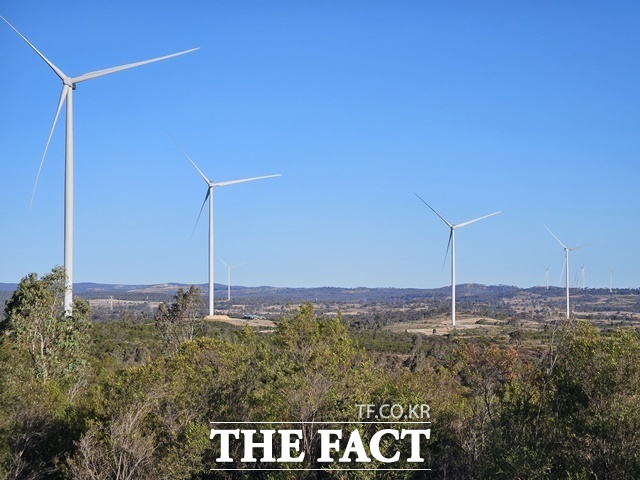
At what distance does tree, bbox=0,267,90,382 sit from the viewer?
57312mm

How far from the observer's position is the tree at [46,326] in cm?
5731

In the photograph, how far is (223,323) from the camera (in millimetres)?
124688

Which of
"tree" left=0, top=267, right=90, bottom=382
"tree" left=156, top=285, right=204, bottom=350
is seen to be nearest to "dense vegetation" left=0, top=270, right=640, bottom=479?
"tree" left=0, top=267, right=90, bottom=382

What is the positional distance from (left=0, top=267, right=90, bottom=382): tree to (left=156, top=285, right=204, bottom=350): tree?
24.0m

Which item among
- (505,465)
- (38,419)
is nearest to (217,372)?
(38,419)

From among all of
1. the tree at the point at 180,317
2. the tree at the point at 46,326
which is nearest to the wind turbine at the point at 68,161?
the tree at the point at 46,326

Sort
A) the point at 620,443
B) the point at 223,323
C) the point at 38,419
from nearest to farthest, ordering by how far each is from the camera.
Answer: the point at 620,443 < the point at 38,419 < the point at 223,323

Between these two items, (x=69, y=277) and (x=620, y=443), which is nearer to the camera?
(x=620, y=443)

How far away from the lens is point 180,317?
287 feet

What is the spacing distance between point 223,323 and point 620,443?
94486 mm

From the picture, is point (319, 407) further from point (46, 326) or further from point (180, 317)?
point (180, 317)

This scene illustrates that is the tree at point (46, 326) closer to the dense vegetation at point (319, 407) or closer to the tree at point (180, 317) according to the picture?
the dense vegetation at point (319, 407)

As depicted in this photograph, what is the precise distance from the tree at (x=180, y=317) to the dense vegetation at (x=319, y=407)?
34709 mm

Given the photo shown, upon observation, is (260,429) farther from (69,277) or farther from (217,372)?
(69,277)
